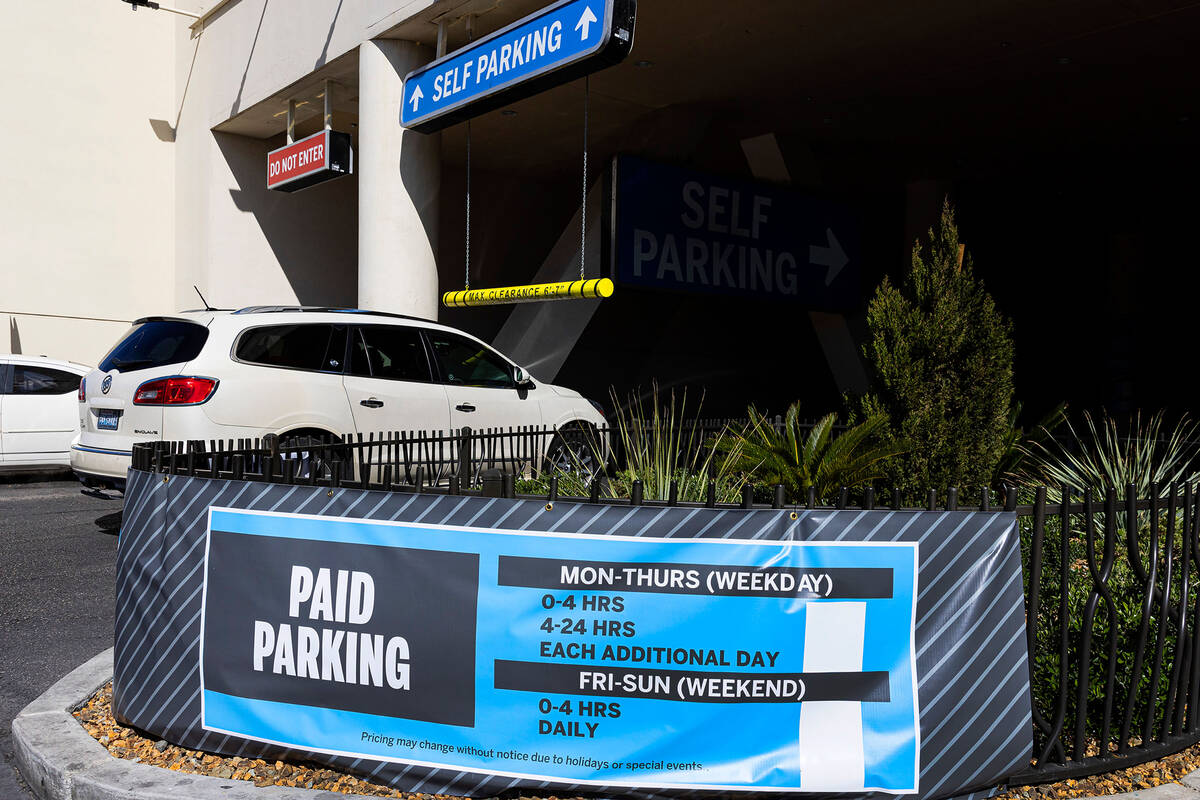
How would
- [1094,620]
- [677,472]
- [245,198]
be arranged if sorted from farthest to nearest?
[245,198]
[677,472]
[1094,620]

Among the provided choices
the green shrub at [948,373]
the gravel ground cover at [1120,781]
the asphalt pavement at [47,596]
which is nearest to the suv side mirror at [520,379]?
the asphalt pavement at [47,596]

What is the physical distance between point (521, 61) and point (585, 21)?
0.94 metres

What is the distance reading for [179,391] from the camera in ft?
24.1

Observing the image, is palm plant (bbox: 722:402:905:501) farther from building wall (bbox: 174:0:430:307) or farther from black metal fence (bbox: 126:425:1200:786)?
building wall (bbox: 174:0:430:307)

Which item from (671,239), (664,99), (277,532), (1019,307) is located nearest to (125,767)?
(277,532)

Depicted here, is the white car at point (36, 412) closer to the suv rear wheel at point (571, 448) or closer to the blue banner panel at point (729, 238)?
the suv rear wheel at point (571, 448)

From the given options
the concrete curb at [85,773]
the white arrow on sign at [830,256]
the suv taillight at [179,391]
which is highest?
the white arrow on sign at [830,256]

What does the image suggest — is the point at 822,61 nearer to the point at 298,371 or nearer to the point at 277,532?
the point at 298,371

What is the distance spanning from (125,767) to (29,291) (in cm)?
1393

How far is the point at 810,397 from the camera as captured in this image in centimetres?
2256

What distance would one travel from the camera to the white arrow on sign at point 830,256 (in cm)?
1538

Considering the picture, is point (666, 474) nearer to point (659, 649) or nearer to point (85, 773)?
point (659, 649)

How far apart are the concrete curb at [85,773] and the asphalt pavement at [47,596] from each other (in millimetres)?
128

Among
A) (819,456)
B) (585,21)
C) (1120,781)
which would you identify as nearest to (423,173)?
(585,21)
